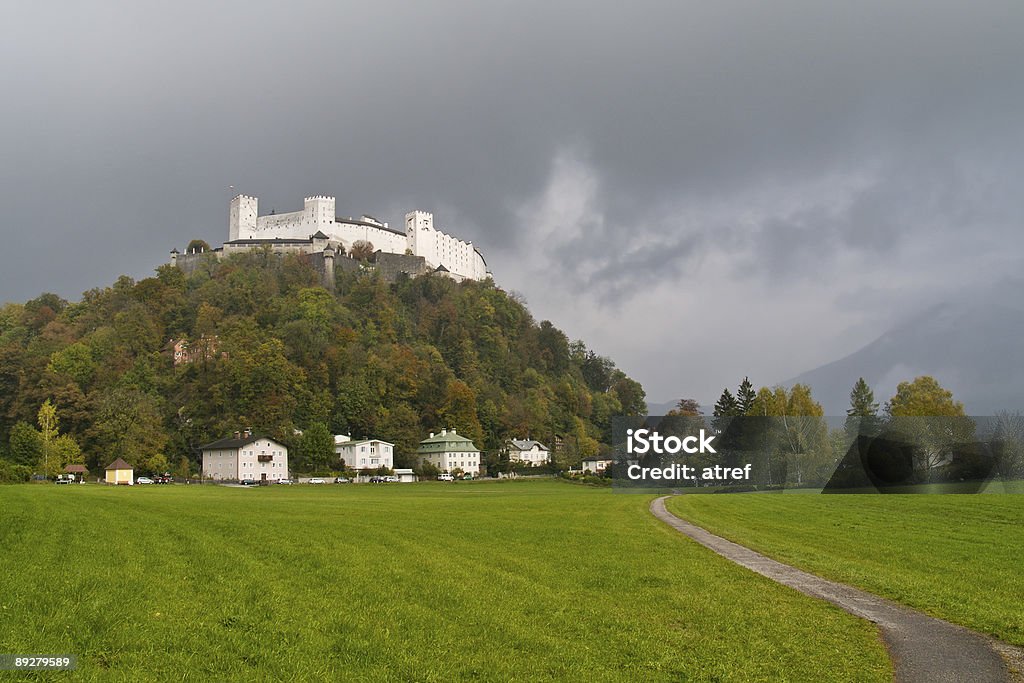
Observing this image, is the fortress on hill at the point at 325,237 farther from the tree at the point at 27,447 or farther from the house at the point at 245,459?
the tree at the point at 27,447

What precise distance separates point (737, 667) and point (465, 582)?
6.00 m

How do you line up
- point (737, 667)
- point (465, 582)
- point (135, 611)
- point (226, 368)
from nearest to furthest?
point (737, 667) → point (135, 611) → point (465, 582) → point (226, 368)

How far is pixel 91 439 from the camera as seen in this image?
99188 mm

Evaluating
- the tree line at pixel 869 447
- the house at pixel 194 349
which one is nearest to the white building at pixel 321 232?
the house at pixel 194 349

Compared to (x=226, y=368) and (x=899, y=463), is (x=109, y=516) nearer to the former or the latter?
(x=899, y=463)

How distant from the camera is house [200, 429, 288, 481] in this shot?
100 metres

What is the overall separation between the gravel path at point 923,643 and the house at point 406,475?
310ft

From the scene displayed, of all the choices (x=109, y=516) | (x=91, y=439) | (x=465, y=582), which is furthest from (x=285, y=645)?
(x=91, y=439)

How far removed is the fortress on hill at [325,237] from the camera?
502 ft

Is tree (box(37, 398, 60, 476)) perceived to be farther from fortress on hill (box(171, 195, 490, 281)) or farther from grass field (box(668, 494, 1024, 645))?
grass field (box(668, 494, 1024, 645))

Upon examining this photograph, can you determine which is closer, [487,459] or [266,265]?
[487,459]

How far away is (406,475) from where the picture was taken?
110 meters

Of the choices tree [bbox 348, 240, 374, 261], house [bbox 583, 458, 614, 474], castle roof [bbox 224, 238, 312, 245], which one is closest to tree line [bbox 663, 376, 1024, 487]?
house [bbox 583, 458, 614, 474]

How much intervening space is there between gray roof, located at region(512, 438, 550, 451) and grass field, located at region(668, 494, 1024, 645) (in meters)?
90.4
